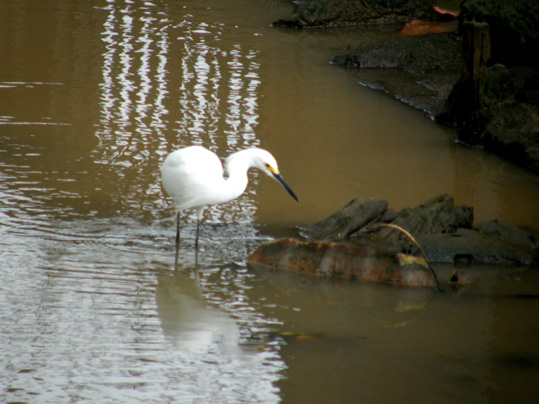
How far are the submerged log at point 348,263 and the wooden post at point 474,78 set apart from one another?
167 inches

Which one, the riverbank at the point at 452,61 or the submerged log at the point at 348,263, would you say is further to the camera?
the riverbank at the point at 452,61

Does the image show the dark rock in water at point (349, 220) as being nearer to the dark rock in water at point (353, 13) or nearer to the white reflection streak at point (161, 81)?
the white reflection streak at point (161, 81)

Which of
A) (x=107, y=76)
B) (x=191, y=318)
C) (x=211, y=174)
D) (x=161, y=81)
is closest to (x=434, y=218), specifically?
(x=211, y=174)

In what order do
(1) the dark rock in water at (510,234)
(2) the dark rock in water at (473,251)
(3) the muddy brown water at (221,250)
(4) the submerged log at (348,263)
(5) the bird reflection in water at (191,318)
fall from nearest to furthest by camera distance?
(3) the muddy brown water at (221,250) < (5) the bird reflection in water at (191,318) < (4) the submerged log at (348,263) < (2) the dark rock in water at (473,251) < (1) the dark rock in water at (510,234)

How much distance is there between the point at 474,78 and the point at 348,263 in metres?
4.55

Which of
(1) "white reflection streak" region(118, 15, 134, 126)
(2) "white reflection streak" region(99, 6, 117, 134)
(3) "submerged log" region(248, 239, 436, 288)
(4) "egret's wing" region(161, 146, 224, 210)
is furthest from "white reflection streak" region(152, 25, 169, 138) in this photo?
(3) "submerged log" region(248, 239, 436, 288)

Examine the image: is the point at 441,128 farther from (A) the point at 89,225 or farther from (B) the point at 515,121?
(A) the point at 89,225

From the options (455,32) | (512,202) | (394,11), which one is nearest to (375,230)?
(512,202)

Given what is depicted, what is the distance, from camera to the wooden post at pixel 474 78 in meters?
8.73

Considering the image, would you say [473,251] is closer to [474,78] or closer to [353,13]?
[474,78]

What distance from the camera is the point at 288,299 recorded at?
4.96m

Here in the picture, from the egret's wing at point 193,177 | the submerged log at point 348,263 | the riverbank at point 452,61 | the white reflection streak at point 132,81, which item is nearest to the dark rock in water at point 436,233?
the submerged log at point 348,263

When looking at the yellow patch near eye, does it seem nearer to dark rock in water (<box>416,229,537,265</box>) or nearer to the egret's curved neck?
the egret's curved neck

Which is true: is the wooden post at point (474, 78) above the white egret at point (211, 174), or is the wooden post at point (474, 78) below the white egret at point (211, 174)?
above
